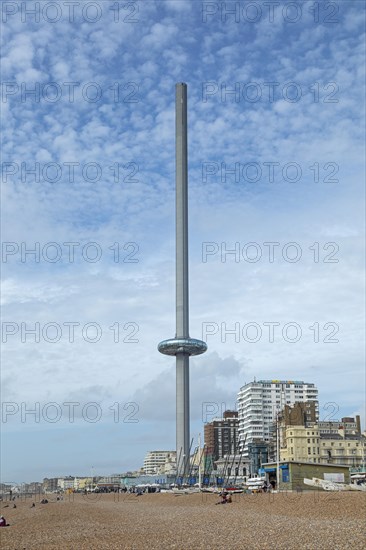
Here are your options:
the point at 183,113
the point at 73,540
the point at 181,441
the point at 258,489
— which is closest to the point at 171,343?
the point at 181,441

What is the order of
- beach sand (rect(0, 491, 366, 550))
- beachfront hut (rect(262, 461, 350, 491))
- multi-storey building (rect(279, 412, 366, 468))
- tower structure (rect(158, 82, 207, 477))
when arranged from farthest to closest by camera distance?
multi-storey building (rect(279, 412, 366, 468))
tower structure (rect(158, 82, 207, 477))
beachfront hut (rect(262, 461, 350, 491))
beach sand (rect(0, 491, 366, 550))

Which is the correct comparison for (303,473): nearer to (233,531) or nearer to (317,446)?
(233,531)

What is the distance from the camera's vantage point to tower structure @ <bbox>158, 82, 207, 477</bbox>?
126688 millimetres

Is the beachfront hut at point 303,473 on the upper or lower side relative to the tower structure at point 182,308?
lower

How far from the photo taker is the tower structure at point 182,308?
126688 millimetres

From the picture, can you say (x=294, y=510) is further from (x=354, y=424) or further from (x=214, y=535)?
(x=354, y=424)

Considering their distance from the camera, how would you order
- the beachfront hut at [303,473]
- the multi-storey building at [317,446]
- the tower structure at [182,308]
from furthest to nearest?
the multi-storey building at [317,446]
the tower structure at [182,308]
the beachfront hut at [303,473]

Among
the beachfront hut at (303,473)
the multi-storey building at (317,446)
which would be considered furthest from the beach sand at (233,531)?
Answer: the multi-storey building at (317,446)

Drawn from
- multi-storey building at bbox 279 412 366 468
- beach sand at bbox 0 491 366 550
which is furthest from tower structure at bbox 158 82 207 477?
beach sand at bbox 0 491 366 550

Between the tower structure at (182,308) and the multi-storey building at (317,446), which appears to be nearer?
the tower structure at (182,308)

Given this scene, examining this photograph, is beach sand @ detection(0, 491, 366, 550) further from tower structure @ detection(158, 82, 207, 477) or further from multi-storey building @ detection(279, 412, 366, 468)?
multi-storey building @ detection(279, 412, 366, 468)

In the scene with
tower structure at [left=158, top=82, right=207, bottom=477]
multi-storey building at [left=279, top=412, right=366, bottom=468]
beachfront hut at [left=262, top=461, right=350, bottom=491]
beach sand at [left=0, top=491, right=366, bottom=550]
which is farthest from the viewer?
multi-storey building at [left=279, top=412, right=366, bottom=468]

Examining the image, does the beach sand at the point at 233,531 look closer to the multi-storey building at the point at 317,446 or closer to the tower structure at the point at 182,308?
the tower structure at the point at 182,308

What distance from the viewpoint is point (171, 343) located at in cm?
13025
